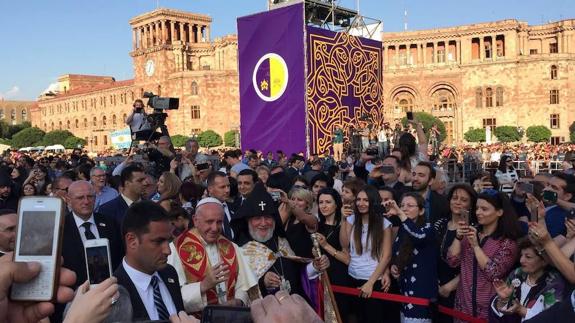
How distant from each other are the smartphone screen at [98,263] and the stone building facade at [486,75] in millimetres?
51123

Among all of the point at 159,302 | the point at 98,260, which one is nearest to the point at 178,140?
the point at 159,302

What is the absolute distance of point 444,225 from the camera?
5.54 m

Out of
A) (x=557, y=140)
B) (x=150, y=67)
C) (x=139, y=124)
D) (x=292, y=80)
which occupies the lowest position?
(x=557, y=140)

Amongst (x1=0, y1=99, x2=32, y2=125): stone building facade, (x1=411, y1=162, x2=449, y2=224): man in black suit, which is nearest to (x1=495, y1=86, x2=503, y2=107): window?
(x1=411, y1=162, x2=449, y2=224): man in black suit

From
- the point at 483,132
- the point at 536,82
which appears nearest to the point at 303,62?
the point at 483,132

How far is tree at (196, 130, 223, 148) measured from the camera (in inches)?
2080

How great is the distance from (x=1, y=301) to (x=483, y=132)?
50.3 m

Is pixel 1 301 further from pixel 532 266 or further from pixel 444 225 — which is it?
pixel 444 225

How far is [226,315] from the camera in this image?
1896 millimetres

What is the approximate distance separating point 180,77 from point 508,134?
33003 mm

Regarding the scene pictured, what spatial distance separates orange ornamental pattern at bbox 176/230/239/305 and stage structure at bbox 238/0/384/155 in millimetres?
16113

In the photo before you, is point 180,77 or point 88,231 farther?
point 180,77

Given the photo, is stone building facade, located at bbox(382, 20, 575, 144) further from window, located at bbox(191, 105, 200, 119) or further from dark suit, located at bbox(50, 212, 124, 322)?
dark suit, located at bbox(50, 212, 124, 322)

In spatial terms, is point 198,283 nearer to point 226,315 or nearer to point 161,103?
point 226,315
